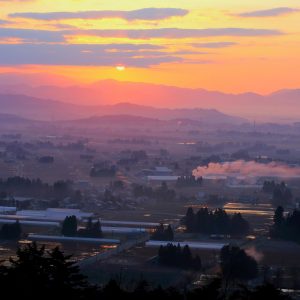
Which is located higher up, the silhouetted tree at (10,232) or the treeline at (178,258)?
the silhouetted tree at (10,232)

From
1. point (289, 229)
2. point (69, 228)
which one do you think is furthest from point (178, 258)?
point (289, 229)

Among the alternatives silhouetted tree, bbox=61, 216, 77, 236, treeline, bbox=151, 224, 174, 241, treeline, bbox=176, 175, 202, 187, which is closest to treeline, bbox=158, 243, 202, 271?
treeline, bbox=151, 224, 174, 241

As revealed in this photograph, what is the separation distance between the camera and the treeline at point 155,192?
1427 inches

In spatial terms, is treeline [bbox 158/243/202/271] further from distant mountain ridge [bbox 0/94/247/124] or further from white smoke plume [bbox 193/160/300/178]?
distant mountain ridge [bbox 0/94/247/124]

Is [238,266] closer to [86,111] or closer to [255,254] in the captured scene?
[255,254]

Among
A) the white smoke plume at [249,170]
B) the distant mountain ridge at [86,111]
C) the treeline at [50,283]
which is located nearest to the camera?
the treeline at [50,283]

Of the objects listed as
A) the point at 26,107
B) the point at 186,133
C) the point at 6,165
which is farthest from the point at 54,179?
the point at 26,107

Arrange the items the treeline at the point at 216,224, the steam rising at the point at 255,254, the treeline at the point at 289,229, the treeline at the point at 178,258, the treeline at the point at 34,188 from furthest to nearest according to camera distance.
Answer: the treeline at the point at 34,188, the treeline at the point at 216,224, the treeline at the point at 289,229, the steam rising at the point at 255,254, the treeline at the point at 178,258

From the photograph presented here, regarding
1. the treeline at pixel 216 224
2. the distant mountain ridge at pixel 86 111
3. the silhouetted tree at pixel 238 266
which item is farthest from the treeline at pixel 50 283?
the distant mountain ridge at pixel 86 111

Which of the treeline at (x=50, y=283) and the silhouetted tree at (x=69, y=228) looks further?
the silhouetted tree at (x=69, y=228)

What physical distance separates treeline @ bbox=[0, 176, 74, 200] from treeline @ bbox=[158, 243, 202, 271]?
49.1ft

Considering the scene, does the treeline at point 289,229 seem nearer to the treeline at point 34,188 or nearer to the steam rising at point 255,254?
the steam rising at point 255,254

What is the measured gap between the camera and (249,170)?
46.6 m

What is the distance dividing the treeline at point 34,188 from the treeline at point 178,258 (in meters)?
15.0
